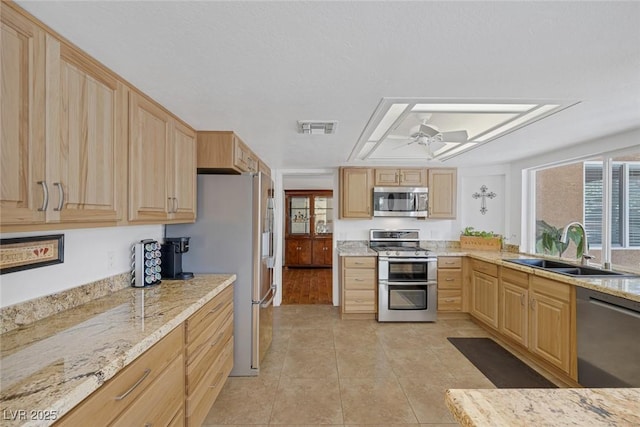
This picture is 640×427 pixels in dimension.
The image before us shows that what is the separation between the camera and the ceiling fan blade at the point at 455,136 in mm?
2750

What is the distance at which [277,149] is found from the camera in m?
3.27

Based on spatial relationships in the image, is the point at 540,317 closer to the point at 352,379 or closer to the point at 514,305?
the point at 514,305

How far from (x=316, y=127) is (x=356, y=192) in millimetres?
2080

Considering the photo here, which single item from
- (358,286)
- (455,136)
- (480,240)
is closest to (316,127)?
(455,136)

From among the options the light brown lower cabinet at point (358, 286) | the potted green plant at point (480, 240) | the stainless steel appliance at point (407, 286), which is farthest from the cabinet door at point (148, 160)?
the potted green plant at point (480, 240)

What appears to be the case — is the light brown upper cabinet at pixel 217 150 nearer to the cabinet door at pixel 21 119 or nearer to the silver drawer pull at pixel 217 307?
the silver drawer pull at pixel 217 307

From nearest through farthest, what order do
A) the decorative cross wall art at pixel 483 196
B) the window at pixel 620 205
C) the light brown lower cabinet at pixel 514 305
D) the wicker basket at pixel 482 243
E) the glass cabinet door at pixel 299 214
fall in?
the window at pixel 620 205 → the light brown lower cabinet at pixel 514 305 → the wicker basket at pixel 482 243 → the decorative cross wall art at pixel 483 196 → the glass cabinet door at pixel 299 214

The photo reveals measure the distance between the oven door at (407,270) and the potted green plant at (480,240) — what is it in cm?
79

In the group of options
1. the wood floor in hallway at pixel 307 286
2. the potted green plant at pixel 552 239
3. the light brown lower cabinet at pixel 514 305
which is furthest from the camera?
the wood floor in hallway at pixel 307 286

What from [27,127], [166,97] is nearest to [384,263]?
[166,97]

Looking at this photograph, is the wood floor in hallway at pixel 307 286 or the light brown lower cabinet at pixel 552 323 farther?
the wood floor in hallway at pixel 307 286

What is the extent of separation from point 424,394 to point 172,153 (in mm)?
2623

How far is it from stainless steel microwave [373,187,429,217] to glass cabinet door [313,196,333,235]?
3.71m

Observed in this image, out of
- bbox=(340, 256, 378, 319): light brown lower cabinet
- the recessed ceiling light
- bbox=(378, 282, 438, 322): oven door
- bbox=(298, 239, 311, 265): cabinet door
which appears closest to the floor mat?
bbox=(378, 282, 438, 322): oven door
